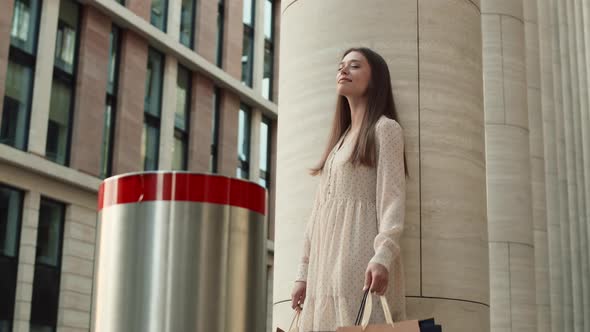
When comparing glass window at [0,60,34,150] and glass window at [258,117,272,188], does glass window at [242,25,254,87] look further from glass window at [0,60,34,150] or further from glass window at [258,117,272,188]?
glass window at [0,60,34,150]

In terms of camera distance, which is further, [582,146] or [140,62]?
[140,62]

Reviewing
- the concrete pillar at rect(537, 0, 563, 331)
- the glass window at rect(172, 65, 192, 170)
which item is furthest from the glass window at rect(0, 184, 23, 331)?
the concrete pillar at rect(537, 0, 563, 331)

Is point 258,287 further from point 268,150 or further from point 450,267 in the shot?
point 268,150

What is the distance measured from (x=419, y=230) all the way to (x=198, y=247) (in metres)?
1.70

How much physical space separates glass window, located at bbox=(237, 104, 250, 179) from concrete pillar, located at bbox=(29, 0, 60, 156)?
30.8 ft

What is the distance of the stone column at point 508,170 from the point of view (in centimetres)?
865

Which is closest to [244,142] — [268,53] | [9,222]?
[268,53]

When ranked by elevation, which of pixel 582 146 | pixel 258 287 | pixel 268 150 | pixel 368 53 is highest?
pixel 268 150

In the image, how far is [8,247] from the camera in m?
21.1

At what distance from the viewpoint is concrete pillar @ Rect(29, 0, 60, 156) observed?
72.7ft

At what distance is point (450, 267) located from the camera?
184 inches

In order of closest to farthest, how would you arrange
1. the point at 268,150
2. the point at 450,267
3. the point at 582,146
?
the point at 450,267 → the point at 582,146 → the point at 268,150

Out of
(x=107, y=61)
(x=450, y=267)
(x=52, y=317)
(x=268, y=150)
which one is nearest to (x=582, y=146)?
(x=450, y=267)

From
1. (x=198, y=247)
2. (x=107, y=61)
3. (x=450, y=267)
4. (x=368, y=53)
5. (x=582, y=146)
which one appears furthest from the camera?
(x=107, y=61)
